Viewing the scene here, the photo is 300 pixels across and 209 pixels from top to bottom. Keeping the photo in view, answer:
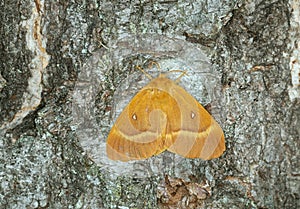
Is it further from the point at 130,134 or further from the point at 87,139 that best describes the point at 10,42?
the point at 130,134

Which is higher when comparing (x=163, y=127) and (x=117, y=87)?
(x=117, y=87)

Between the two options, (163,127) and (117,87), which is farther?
(163,127)

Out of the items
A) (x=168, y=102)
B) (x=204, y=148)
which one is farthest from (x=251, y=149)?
(x=168, y=102)
